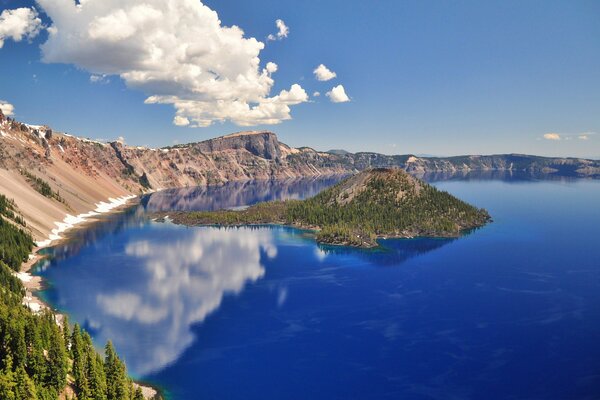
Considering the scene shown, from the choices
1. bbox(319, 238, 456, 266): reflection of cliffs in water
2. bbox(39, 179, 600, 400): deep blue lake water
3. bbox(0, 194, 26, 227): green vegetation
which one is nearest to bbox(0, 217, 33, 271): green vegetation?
bbox(39, 179, 600, 400): deep blue lake water

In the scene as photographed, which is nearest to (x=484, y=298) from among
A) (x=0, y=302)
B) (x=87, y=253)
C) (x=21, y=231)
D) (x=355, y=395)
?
(x=355, y=395)

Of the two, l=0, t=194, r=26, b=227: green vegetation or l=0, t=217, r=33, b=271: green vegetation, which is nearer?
l=0, t=217, r=33, b=271: green vegetation

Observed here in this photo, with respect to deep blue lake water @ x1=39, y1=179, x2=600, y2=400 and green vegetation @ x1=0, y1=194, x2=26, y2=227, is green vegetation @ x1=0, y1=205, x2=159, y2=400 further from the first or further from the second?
green vegetation @ x1=0, y1=194, x2=26, y2=227

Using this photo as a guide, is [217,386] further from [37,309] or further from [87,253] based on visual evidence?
[87,253]

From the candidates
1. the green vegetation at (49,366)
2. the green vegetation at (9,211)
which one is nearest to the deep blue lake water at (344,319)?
the green vegetation at (49,366)

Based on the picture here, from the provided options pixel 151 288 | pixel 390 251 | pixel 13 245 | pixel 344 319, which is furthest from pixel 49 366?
pixel 390 251

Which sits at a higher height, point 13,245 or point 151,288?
point 13,245

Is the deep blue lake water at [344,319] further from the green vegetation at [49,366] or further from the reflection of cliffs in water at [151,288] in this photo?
the green vegetation at [49,366]

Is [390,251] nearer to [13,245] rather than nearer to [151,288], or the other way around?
[151,288]
